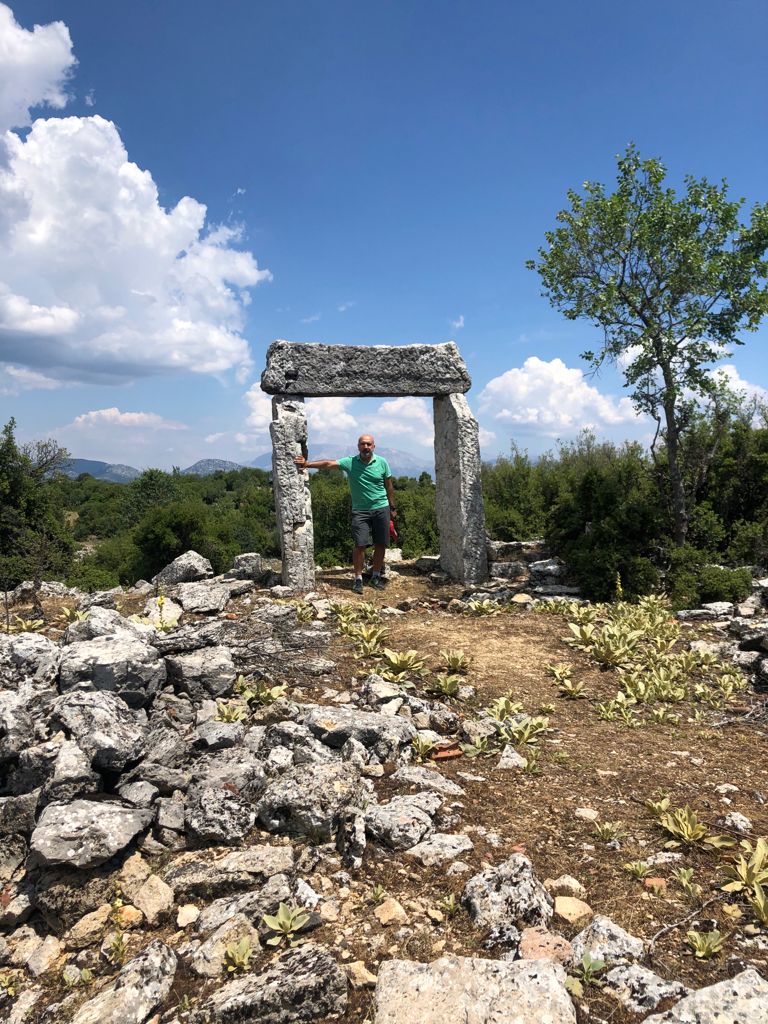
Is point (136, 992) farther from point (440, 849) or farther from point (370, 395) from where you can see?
point (370, 395)

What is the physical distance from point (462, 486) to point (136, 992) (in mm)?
8020

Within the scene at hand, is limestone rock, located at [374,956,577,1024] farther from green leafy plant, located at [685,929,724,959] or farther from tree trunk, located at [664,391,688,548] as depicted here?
tree trunk, located at [664,391,688,548]

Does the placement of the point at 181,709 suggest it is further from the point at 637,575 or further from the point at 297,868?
the point at 637,575

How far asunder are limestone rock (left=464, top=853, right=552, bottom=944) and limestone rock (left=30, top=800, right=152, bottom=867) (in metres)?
1.92

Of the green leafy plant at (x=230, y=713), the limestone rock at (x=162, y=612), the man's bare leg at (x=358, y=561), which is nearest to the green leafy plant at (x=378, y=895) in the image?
the green leafy plant at (x=230, y=713)

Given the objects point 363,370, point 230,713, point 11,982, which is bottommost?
point 11,982

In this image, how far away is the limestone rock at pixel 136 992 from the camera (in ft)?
8.62

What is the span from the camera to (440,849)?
11.7 feet

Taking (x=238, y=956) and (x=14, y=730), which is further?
(x=14, y=730)

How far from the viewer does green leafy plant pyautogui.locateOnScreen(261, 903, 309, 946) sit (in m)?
2.93

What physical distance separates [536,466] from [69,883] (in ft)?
56.5

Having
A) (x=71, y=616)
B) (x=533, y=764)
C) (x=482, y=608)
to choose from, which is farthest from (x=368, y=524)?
(x=533, y=764)

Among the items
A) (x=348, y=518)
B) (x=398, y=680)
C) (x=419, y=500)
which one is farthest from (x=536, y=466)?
(x=398, y=680)

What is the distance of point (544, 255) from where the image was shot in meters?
9.87
